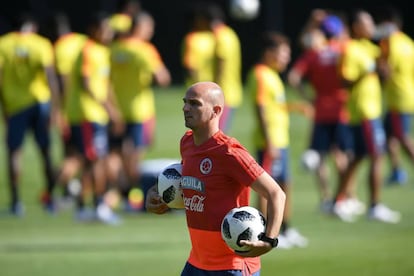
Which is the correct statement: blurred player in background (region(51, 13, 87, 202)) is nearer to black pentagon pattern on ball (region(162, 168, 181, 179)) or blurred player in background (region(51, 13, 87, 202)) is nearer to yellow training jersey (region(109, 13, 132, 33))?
yellow training jersey (region(109, 13, 132, 33))

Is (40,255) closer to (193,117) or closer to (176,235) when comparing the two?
(176,235)

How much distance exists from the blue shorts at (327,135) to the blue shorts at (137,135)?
2.33 meters

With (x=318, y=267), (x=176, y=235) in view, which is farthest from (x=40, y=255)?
(x=318, y=267)

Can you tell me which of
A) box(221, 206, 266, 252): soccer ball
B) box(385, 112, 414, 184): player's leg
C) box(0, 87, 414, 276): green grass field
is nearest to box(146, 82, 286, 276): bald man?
box(221, 206, 266, 252): soccer ball

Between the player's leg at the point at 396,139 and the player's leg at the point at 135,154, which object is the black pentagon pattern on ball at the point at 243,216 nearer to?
the player's leg at the point at 135,154

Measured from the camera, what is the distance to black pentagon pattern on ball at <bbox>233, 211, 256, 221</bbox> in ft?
22.7

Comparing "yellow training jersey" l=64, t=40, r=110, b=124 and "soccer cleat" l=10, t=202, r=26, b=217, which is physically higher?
"yellow training jersey" l=64, t=40, r=110, b=124

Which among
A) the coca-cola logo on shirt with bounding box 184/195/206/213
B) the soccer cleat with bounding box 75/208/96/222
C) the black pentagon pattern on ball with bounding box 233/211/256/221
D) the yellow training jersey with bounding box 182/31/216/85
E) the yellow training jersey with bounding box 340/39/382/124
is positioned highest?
the yellow training jersey with bounding box 182/31/216/85

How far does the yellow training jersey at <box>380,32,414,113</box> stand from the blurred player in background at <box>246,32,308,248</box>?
3.93 meters

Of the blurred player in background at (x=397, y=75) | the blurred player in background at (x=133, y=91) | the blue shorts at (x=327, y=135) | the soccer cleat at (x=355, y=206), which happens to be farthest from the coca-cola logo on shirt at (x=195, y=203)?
the blurred player in background at (x=397, y=75)

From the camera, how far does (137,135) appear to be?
16.2 m

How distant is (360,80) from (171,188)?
822cm

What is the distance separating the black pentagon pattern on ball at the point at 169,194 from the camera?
7.58 meters

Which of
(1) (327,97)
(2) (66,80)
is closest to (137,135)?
(2) (66,80)
